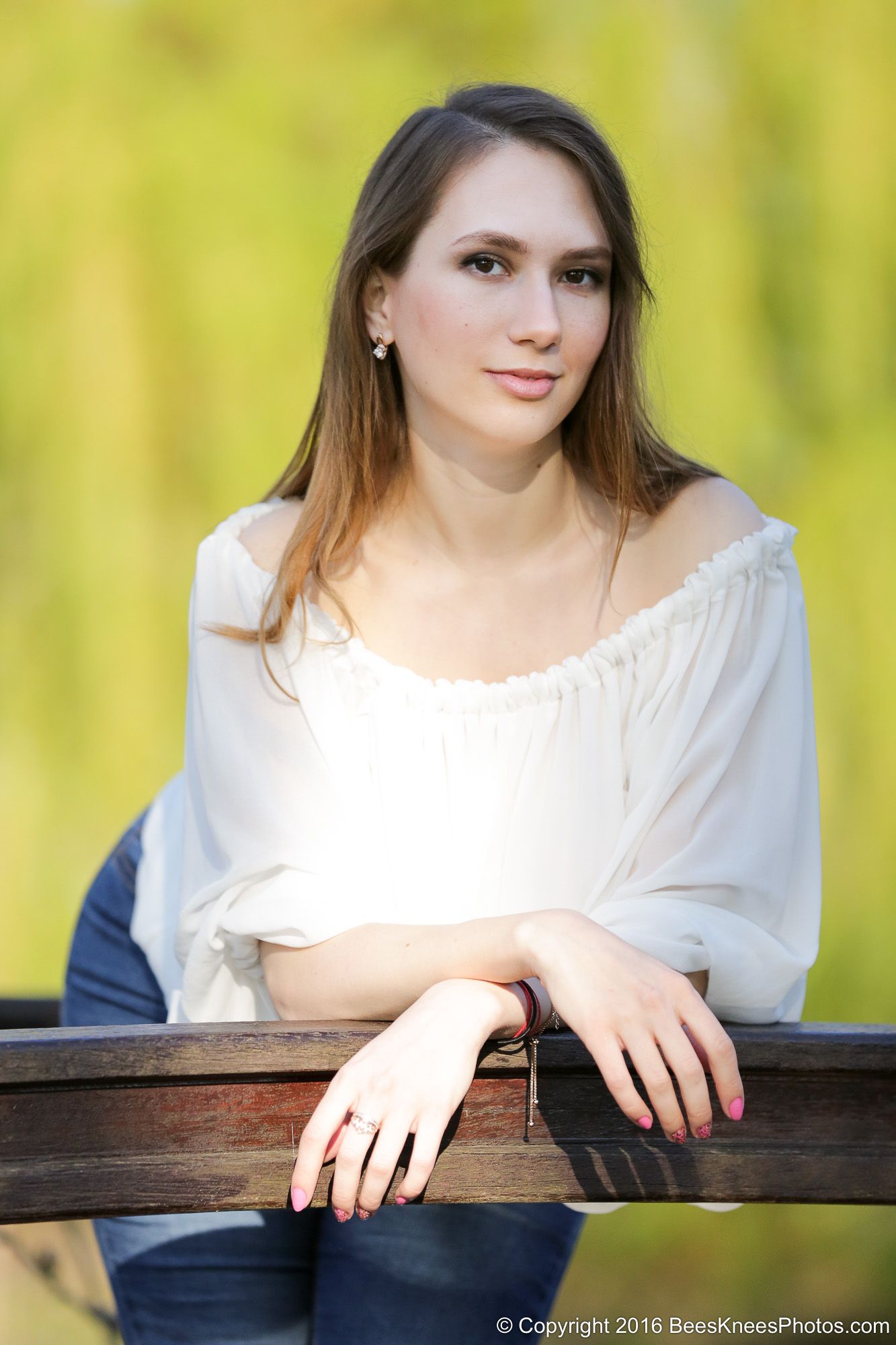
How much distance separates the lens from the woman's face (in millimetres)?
1173

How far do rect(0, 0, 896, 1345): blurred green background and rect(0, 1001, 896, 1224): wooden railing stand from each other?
4.88 ft

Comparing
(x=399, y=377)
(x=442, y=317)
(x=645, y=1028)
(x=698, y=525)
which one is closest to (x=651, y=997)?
(x=645, y=1028)

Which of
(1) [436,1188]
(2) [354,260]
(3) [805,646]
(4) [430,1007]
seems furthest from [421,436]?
(1) [436,1188]

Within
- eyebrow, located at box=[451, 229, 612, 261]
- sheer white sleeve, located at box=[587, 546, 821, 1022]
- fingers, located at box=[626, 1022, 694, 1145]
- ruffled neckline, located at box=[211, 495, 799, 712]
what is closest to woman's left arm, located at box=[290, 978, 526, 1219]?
fingers, located at box=[626, 1022, 694, 1145]

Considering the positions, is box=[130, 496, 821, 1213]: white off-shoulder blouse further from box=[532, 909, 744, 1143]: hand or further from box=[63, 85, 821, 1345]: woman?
box=[532, 909, 744, 1143]: hand

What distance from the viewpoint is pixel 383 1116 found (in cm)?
84

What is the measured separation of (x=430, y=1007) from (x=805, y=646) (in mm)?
501

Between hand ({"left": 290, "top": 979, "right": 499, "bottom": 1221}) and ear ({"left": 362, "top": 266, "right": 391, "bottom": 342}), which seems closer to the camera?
hand ({"left": 290, "top": 979, "right": 499, "bottom": 1221})

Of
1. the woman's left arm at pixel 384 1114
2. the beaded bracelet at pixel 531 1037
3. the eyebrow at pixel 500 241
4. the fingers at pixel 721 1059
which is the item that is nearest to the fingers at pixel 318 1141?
the woman's left arm at pixel 384 1114

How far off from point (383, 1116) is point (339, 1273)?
0.52 meters

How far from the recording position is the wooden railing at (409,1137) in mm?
842

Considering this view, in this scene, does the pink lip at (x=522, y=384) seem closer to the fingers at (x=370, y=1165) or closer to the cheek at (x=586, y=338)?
the cheek at (x=586, y=338)

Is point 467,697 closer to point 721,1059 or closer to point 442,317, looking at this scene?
point 442,317

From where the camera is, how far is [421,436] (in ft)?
4.37
